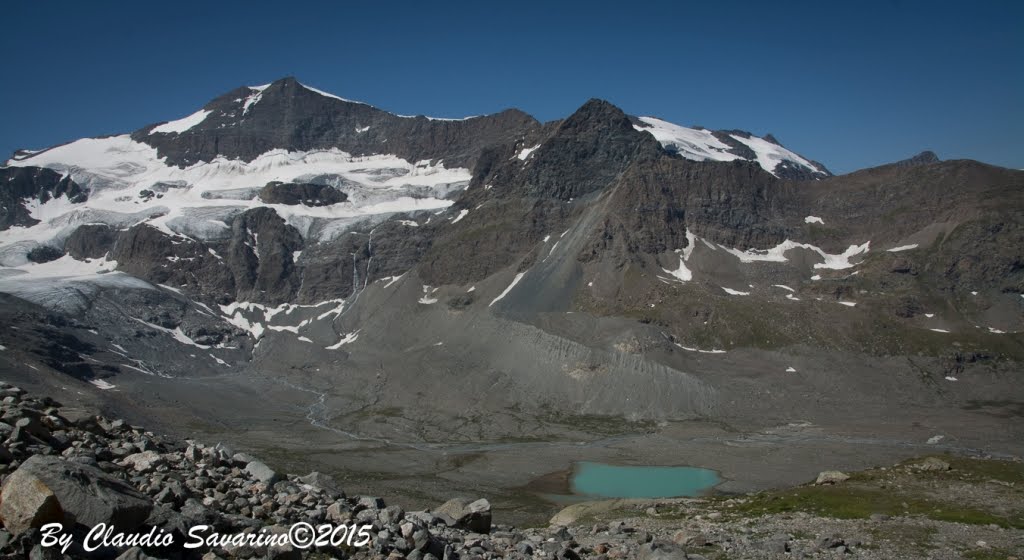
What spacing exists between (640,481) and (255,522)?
109868 millimetres

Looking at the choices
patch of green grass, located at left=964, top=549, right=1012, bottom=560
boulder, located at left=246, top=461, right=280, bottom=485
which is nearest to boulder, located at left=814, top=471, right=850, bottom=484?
patch of green grass, located at left=964, top=549, right=1012, bottom=560

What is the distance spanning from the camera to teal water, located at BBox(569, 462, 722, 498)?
112 meters

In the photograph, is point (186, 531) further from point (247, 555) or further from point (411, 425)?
point (411, 425)

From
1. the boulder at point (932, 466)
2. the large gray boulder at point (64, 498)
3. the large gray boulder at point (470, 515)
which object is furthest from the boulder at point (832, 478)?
the large gray boulder at point (64, 498)

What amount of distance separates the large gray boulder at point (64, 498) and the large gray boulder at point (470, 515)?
14.3 metres

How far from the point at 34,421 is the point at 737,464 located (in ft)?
413

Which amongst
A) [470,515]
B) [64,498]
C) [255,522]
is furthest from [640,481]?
[64,498]

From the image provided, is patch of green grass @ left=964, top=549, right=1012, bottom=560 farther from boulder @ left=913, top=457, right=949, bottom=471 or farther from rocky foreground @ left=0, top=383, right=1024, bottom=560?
boulder @ left=913, top=457, right=949, bottom=471

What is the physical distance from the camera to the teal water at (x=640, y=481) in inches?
4415

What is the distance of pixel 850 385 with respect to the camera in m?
190

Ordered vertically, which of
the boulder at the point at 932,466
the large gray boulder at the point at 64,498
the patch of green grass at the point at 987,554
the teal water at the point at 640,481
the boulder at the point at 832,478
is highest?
the large gray boulder at the point at 64,498

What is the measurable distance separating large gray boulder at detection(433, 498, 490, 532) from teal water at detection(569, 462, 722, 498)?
265 ft

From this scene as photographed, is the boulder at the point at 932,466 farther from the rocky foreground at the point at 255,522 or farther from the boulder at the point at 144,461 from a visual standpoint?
the boulder at the point at 144,461

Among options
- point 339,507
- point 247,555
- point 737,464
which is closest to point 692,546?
point 339,507
